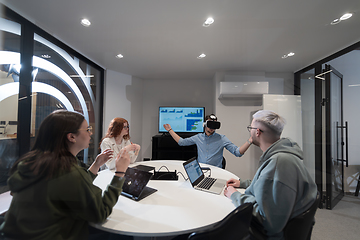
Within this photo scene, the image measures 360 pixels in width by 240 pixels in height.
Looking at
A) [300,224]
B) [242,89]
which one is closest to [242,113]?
[242,89]

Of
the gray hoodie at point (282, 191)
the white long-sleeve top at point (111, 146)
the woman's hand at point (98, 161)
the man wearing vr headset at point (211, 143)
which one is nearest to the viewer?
the gray hoodie at point (282, 191)

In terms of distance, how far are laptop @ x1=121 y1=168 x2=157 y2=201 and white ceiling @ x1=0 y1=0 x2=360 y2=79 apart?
1450 mm

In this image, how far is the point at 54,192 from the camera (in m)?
0.75

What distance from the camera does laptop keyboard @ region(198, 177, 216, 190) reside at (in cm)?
128

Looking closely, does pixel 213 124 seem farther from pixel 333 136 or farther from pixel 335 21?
pixel 335 21

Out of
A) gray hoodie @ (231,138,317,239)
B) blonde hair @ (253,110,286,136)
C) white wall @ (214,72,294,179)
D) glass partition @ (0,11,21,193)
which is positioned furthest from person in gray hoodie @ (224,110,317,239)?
glass partition @ (0,11,21,193)

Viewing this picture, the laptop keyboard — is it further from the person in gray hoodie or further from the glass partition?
the glass partition

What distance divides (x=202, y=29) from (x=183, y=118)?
1.48m

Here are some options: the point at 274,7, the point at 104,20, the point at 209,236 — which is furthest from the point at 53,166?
the point at 274,7

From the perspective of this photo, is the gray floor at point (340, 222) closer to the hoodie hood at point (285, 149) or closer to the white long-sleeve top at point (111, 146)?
the hoodie hood at point (285, 149)

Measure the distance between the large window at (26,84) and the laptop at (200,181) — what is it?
98 cm

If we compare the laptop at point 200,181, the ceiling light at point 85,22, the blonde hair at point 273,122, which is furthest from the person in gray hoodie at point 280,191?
the ceiling light at point 85,22

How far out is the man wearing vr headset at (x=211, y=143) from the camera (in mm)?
2113

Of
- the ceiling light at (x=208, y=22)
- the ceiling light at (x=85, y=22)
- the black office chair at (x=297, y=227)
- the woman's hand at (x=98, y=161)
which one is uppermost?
the ceiling light at (x=208, y=22)
